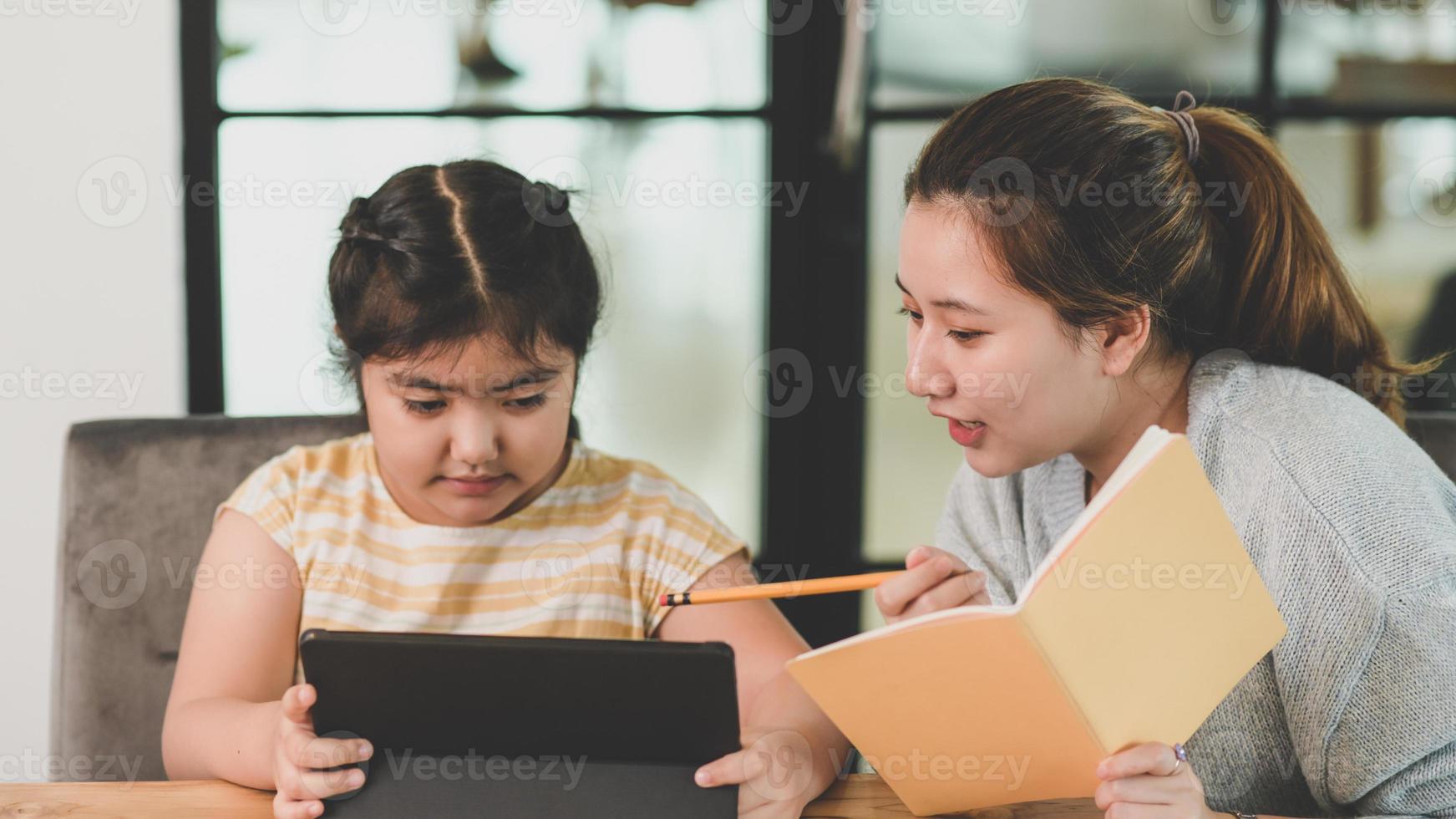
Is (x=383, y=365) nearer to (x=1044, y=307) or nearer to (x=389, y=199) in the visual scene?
(x=389, y=199)

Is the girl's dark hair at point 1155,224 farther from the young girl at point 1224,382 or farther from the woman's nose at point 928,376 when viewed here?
the woman's nose at point 928,376

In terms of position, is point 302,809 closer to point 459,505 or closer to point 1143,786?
point 459,505

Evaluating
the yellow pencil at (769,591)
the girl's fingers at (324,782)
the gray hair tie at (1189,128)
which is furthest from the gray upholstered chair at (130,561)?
the yellow pencil at (769,591)

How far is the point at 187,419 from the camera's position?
1.44m

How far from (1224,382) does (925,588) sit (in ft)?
1.16

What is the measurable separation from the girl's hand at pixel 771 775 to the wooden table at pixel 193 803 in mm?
26

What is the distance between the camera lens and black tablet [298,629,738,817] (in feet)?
2.70

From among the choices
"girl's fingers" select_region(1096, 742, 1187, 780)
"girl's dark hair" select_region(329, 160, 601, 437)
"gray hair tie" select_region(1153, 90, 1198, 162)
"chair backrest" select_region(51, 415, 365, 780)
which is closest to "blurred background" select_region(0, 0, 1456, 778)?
"chair backrest" select_region(51, 415, 365, 780)

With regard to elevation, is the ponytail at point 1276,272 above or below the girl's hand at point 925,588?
above

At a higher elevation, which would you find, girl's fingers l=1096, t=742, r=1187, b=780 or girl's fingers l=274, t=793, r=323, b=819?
girl's fingers l=1096, t=742, r=1187, b=780

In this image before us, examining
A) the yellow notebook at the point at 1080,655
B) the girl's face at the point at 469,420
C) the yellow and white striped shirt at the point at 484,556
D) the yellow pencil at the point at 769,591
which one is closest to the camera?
the yellow notebook at the point at 1080,655

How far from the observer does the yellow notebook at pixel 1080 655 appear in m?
0.71

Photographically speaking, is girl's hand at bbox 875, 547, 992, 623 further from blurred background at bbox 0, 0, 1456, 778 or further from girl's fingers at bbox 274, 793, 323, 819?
blurred background at bbox 0, 0, 1456, 778

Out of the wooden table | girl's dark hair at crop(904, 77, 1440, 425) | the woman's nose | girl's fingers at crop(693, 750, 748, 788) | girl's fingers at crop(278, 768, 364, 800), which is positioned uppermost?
girl's dark hair at crop(904, 77, 1440, 425)
